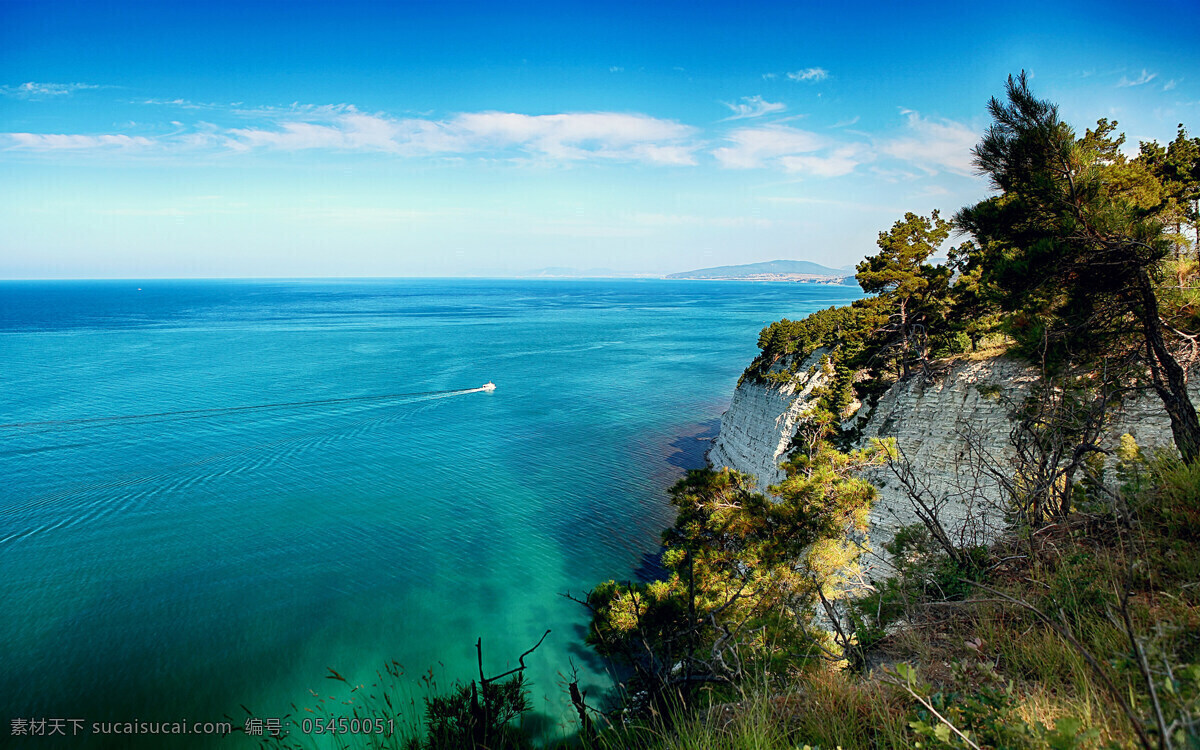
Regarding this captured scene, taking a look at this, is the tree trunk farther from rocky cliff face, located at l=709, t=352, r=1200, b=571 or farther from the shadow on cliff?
the shadow on cliff

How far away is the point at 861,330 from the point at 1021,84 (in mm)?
12602

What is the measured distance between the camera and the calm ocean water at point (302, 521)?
15.5 meters

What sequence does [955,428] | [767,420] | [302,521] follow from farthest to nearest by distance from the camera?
[767,420]
[302,521]
[955,428]

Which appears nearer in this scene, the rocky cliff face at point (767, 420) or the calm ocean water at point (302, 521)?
the calm ocean water at point (302, 521)

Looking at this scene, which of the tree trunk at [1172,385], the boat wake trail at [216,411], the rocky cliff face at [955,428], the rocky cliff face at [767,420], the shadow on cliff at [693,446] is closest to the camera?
the tree trunk at [1172,385]

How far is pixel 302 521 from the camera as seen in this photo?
23547 mm

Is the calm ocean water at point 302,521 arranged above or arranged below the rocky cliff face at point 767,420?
below

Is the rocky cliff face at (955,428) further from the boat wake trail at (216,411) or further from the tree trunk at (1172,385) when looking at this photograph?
the boat wake trail at (216,411)

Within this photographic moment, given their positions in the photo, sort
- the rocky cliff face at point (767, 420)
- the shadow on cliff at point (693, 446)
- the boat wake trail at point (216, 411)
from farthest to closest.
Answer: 1. the boat wake trail at point (216, 411)
2. the shadow on cliff at point (693, 446)
3. the rocky cliff face at point (767, 420)

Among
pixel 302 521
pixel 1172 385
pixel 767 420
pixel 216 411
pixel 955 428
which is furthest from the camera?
pixel 216 411

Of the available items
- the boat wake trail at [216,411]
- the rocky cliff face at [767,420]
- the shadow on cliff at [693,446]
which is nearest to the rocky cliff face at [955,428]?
the rocky cliff face at [767,420]

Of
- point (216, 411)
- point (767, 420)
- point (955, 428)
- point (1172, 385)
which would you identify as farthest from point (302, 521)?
point (1172, 385)

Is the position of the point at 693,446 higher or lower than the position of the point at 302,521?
higher

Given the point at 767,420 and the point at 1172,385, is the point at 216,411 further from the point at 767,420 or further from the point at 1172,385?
the point at 1172,385
